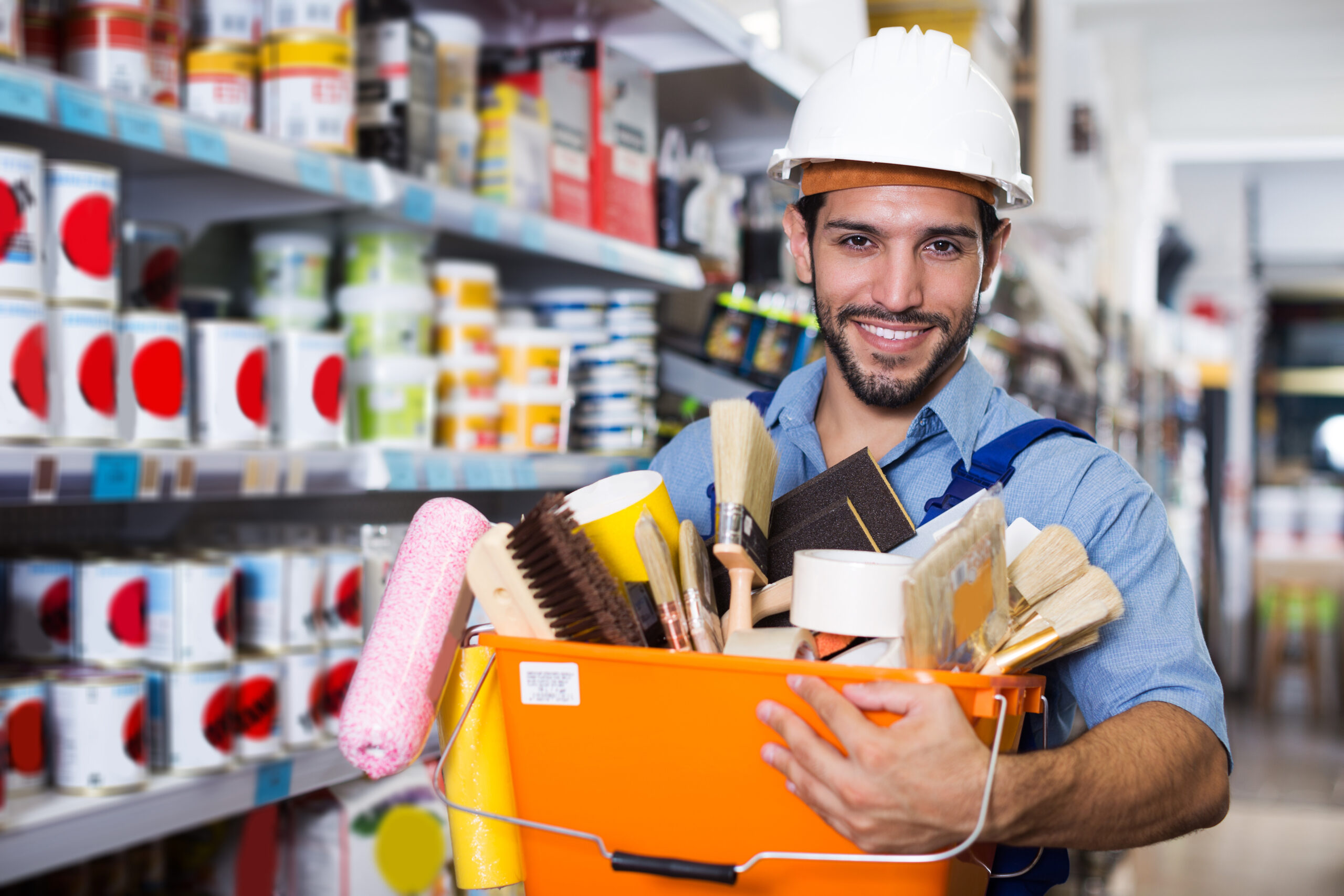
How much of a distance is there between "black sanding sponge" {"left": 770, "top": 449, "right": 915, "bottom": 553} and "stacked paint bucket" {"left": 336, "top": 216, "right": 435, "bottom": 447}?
873 mm

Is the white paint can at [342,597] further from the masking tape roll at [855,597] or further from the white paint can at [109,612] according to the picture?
the masking tape roll at [855,597]

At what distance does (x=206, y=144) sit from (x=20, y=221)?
0.23 m

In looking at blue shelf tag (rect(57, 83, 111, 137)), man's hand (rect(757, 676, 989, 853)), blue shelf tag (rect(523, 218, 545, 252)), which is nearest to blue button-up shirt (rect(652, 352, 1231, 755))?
man's hand (rect(757, 676, 989, 853))

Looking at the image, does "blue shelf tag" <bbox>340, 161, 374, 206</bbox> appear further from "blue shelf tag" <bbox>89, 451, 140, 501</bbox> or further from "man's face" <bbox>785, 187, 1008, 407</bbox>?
"man's face" <bbox>785, 187, 1008, 407</bbox>

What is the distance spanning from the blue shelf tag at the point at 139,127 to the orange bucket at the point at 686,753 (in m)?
0.80

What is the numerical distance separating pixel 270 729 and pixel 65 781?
0.27m

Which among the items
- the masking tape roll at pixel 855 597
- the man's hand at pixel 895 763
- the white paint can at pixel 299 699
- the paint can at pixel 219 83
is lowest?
the white paint can at pixel 299 699

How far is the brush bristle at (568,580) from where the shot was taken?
33.8 inches

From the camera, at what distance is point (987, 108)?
1259 millimetres

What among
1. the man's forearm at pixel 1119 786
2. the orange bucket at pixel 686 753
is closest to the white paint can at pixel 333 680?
the orange bucket at pixel 686 753

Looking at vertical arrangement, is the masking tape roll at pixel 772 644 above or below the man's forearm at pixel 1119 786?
above

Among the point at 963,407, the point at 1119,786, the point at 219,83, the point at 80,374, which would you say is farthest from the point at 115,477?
the point at 1119,786

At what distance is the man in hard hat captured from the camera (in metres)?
0.77

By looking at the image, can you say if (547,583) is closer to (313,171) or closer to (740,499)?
(740,499)
